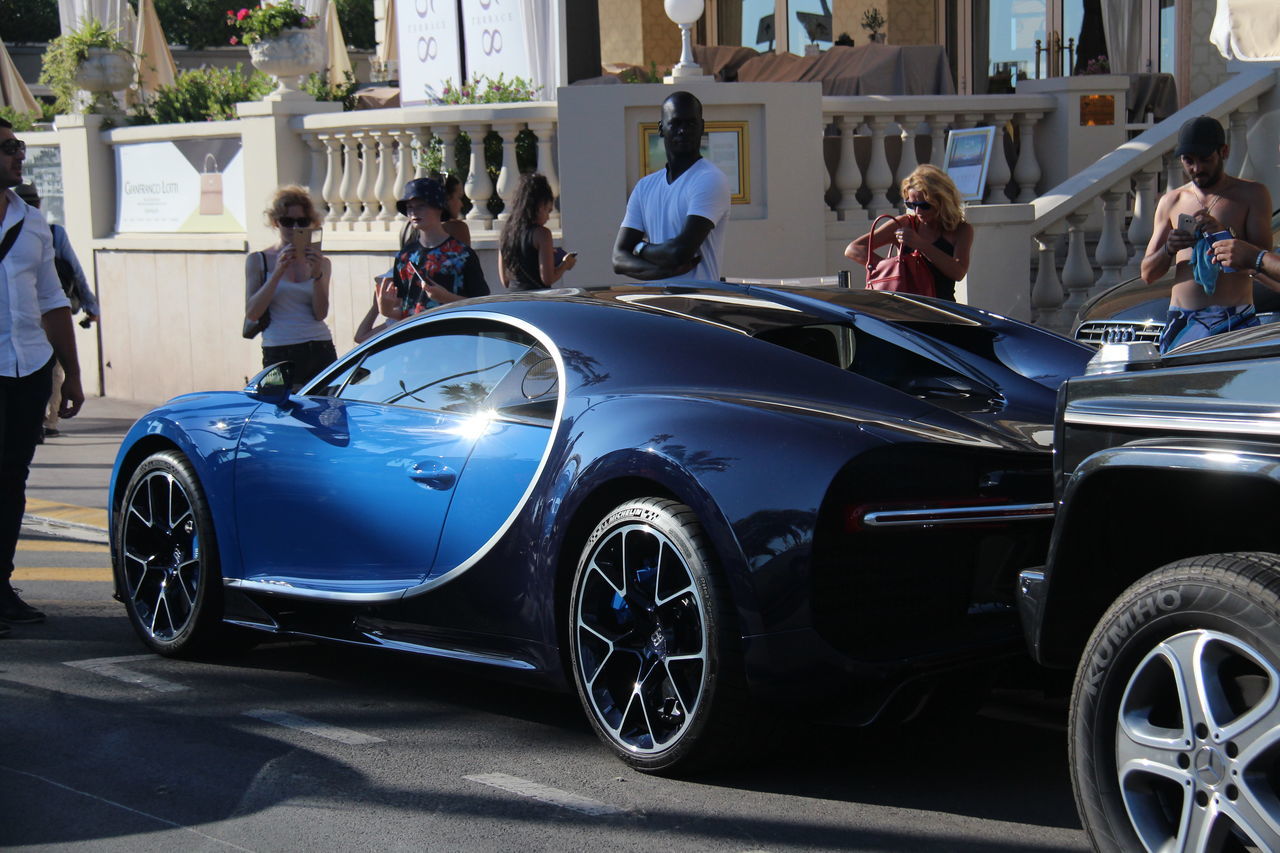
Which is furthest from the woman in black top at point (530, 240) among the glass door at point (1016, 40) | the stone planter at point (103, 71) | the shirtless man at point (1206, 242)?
the glass door at point (1016, 40)

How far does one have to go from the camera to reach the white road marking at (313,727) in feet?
16.8

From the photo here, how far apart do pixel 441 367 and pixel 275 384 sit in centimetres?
88

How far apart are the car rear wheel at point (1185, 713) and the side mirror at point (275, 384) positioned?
349 centimetres

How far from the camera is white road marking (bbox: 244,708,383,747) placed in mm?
5129

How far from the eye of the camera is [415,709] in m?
5.51

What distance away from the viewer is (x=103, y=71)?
16938mm

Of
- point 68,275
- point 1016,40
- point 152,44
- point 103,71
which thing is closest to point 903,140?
point 68,275

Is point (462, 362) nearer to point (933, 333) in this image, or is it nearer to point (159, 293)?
point (933, 333)

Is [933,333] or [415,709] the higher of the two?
[933,333]

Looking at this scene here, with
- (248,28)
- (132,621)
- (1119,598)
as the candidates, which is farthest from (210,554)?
(248,28)

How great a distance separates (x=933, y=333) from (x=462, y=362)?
153 centimetres

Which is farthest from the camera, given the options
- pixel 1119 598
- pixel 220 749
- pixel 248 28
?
pixel 248 28

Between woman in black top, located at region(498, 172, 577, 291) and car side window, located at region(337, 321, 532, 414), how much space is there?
2.71m

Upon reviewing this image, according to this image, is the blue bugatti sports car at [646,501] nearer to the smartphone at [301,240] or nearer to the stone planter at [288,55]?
Answer: the smartphone at [301,240]
